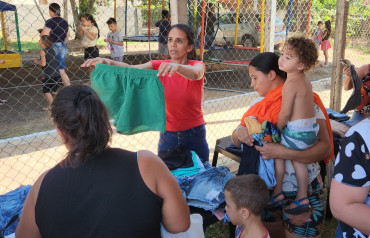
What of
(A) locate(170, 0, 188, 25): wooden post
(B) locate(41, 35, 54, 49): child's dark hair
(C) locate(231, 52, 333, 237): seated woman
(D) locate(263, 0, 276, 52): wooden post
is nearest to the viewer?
(C) locate(231, 52, 333, 237): seated woman

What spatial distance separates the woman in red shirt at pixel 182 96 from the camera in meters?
2.43

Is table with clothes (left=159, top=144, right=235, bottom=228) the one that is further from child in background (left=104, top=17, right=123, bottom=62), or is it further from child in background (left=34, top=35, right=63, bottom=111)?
child in background (left=104, top=17, right=123, bottom=62)

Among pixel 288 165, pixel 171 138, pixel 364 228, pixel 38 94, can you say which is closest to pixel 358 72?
pixel 288 165

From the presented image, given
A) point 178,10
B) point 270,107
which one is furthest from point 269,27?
point 270,107

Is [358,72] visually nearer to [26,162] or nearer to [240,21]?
[26,162]

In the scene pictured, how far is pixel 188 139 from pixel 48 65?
432 centimetres

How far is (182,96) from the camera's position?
2443mm

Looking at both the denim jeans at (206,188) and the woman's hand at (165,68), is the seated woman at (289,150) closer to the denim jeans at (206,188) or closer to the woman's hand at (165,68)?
the denim jeans at (206,188)

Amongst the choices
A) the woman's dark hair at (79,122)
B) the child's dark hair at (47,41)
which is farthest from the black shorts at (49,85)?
the woman's dark hair at (79,122)

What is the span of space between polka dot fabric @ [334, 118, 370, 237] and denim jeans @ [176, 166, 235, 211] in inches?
32.4

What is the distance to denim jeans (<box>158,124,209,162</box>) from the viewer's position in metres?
2.55

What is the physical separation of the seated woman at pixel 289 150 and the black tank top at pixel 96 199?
105 cm

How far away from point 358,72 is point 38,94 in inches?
272

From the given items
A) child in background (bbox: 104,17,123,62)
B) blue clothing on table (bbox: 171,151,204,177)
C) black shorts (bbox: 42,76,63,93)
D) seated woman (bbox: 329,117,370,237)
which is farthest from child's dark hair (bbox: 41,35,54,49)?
seated woman (bbox: 329,117,370,237)
